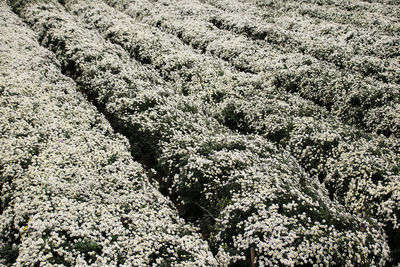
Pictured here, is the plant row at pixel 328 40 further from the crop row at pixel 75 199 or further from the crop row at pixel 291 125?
the crop row at pixel 75 199

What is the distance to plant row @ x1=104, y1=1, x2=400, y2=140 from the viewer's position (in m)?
14.9

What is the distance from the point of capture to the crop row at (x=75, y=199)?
7.87 meters

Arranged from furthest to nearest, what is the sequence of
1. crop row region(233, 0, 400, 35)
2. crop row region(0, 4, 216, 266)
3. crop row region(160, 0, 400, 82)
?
1. crop row region(233, 0, 400, 35)
2. crop row region(160, 0, 400, 82)
3. crop row region(0, 4, 216, 266)

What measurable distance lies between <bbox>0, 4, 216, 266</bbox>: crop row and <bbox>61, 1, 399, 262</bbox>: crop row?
610 centimetres

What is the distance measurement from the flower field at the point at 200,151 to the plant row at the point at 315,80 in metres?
0.10

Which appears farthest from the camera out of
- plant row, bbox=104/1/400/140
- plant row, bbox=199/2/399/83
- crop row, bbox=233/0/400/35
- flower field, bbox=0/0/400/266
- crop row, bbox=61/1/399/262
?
crop row, bbox=233/0/400/35

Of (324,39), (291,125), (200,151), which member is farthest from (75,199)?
(324,39)

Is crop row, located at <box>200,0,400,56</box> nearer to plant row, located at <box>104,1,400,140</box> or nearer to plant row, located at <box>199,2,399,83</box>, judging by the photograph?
plant row, located at <box>199,2,399,83</box>

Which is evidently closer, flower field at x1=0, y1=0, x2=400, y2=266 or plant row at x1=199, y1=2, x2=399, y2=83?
flower field at x1=0, y1=0, x2=400, y2=266

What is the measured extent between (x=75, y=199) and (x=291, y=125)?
10.2m

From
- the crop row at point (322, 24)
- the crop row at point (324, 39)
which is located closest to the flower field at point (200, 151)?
the crop row at point (324, 39)

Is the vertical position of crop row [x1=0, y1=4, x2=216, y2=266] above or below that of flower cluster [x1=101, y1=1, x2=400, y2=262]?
below

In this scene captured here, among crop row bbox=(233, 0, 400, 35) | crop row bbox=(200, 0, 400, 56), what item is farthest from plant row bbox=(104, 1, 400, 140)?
crop row bbox=(233, 0, 400, 35)

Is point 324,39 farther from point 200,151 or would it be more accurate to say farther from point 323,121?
point 200,151
